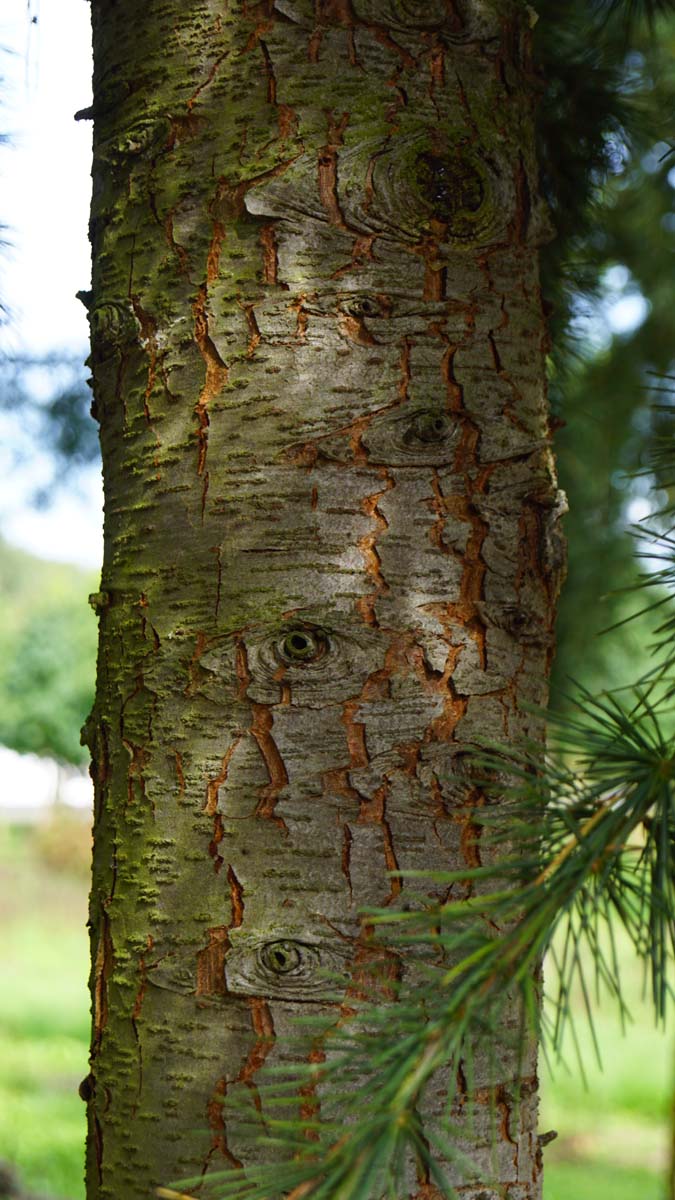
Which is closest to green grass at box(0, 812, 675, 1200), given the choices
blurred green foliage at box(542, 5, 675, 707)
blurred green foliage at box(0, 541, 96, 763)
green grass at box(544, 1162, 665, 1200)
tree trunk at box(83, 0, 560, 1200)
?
green grass at box(544, 1162, 665, 1200)

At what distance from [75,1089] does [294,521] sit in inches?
248

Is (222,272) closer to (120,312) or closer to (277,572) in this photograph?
(120,312)

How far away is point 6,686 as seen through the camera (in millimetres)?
10352

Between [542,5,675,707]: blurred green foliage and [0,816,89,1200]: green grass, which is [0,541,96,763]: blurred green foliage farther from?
[542,5,675,707]: blurred green foliage

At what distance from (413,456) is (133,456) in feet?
0.90

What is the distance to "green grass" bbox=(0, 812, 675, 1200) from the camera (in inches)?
201

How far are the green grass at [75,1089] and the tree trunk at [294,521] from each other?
2851 millimetres

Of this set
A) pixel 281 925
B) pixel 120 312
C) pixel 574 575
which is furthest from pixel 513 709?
pixel 574 575

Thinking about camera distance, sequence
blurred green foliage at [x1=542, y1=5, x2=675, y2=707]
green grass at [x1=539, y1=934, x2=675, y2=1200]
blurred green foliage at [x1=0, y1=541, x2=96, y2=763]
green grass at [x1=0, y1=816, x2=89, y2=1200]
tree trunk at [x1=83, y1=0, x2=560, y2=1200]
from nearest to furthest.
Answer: tree trunk at [x1=83, y1=0, x2=560, y2=1200]
blurred green foliage at [x1=542, y1=5, x2=675, y2=707]
green grass at [x1=0, y1=816, x2=89, y2=1200]
green grass at [x1=539, y1=934, x2=675, y2=1200]
blurred green foliage at [x1=0, y1=541, x2=96, y2=763]

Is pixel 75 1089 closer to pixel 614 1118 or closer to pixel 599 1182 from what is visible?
pixel 599 1182

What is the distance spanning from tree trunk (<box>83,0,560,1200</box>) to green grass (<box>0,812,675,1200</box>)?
2851 mm

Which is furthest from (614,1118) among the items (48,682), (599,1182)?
(48,682)

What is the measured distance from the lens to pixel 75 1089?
6.25 m

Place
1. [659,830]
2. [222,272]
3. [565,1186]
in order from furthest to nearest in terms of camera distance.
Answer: [565,1186], [222,272], [659,830]
